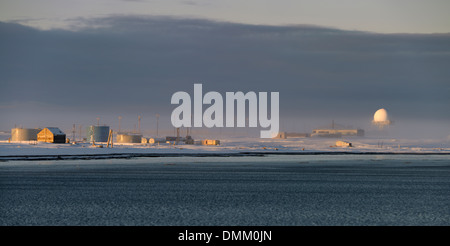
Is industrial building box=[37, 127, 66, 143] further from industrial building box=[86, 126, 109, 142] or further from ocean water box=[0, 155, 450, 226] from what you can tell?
ocean water box=[0, 155, 450, 226]

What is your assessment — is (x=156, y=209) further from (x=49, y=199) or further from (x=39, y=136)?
(x=39, y=136)

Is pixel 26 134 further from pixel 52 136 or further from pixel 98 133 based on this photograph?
pixel 52 136

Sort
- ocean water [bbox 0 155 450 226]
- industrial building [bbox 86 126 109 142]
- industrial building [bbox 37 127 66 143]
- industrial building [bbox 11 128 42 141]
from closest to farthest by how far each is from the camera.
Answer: ocean water [bbox 0 155 450 226], industrial building [bbox 37 127 66 143], industrial building [bbox 11 128 42 141], industrial building [bbox 86 126 109 142]

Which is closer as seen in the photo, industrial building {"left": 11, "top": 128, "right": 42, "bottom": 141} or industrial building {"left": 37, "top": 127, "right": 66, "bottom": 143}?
industrial building {"left": 37, "top": 127, "right": 66, "bottom": 143}

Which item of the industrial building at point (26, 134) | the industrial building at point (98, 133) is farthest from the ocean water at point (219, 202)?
the industrial building at point (98, 133)

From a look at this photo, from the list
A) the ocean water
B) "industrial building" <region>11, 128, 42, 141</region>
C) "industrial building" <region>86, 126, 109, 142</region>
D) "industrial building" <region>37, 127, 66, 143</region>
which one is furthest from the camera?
"industrial building" <region>86, 126, 109, 142</region>

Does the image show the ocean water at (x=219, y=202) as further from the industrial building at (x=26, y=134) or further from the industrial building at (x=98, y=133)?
the industrial building at (x=98, y=133)

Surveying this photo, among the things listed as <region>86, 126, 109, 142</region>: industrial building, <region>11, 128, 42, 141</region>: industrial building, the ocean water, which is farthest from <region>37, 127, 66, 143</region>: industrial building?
the ocean water
